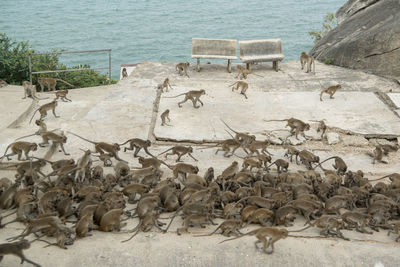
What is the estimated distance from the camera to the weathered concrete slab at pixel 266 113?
1150 centimetres

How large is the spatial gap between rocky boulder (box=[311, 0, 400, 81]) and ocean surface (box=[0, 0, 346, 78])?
2127 cm

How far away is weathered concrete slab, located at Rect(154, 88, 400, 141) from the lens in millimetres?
11500

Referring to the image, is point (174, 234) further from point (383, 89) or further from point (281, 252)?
point (383, 89)

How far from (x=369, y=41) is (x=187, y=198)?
10.9 metres

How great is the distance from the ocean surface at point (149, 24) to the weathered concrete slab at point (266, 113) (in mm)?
24645

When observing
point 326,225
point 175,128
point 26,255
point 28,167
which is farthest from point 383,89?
point 26,255

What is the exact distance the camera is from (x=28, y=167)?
8.80m

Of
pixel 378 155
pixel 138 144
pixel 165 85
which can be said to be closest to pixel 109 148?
pixel 138 144

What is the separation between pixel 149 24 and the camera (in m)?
51.8

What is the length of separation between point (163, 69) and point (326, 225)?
10390mm

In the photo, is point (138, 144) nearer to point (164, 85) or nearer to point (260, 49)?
point (164, 85)

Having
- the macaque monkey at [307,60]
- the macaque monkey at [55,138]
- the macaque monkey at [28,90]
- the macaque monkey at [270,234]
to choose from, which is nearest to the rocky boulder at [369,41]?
the macaque monkey at [307,60]

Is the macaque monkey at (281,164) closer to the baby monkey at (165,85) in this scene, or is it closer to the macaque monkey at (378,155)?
the macaque monkey at (378,155)

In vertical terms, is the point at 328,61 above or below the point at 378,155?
above
